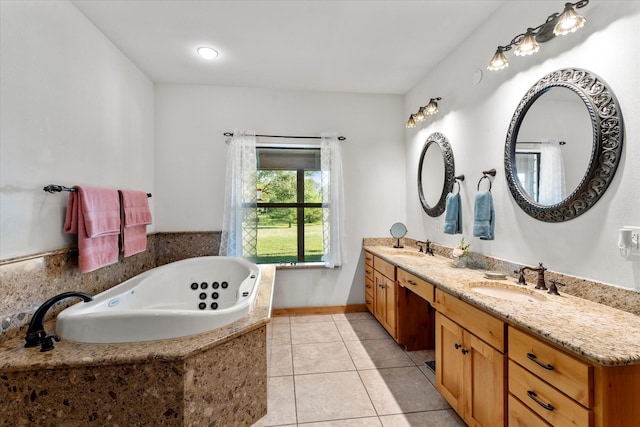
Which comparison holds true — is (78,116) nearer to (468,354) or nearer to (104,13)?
(104,13)

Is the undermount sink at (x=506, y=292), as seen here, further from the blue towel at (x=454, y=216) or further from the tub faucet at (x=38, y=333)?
the tub faucet at (x=38, y=333)

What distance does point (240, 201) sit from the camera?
3238 millimetres

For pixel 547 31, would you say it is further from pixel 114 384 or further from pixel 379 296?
pixel 114 384

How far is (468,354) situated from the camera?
160 cm

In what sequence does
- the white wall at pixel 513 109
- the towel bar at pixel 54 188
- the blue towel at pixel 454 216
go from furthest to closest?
the blue towel at pixel 454 216, the towel bar at pixel 54 188, the white wall at pixel 513 109

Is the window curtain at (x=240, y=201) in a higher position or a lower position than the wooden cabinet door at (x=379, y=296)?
higher

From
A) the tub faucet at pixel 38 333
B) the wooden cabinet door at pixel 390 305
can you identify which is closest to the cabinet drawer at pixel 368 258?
the wooden cabinet door at pixel 390 305

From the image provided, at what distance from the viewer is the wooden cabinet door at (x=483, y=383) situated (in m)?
1.37

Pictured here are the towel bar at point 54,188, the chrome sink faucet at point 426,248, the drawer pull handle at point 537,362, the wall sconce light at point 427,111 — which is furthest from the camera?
the chrome sink faucet at point 426,248

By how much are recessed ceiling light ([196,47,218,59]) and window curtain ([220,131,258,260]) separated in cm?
81

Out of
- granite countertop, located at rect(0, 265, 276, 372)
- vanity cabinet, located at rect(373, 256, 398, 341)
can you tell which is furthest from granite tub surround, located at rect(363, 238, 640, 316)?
granite countertop, located at rect(0, 265, 276, 372)

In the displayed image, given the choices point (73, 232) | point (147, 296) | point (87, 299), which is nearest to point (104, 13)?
point (73, 232)

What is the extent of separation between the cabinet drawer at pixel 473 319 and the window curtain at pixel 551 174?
31.2 inches

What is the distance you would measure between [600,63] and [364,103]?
241 centimetres
